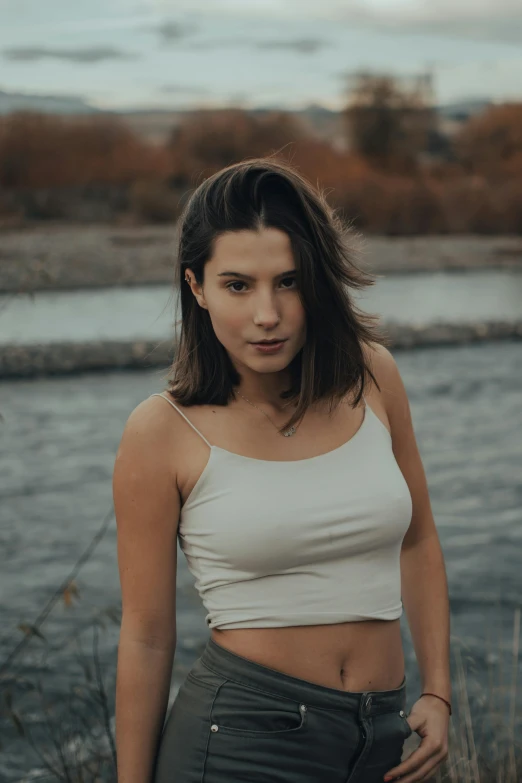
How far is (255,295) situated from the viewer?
1.55m

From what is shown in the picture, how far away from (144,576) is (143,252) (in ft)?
106

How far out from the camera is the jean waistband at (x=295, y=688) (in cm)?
151

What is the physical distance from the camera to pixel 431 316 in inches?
A: 787

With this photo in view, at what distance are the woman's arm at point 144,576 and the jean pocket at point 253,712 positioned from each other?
13cm

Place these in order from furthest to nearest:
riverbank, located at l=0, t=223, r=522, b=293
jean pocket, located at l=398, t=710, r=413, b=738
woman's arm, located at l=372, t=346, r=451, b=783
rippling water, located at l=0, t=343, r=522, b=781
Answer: riverbank, located at l=0, t=223, r=522, b=293
rippling water, located at l=0, t=343, r=522, b=781
woman's arm, located at l=372, t=346, r=451, b=783
jean pocket, located at l=398, t=710, r=413, b=738

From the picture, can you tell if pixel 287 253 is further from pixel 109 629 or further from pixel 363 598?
pixel 109 629

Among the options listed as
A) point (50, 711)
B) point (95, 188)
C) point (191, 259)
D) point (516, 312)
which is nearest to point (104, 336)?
point (516, 312)

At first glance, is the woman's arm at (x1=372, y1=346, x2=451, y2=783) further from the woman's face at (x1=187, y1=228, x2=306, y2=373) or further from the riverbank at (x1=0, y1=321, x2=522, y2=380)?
the riverbank at (x1=0, y1=321, x2=522, y2=380)

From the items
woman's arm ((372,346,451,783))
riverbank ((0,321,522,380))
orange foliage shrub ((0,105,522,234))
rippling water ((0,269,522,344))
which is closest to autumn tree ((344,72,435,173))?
orange foliage shrub ((0,105,522,234))

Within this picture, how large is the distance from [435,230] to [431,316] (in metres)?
24.4

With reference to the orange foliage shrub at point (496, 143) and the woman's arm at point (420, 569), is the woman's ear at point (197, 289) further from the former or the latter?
the orange foliage shrub at point (496, 143)

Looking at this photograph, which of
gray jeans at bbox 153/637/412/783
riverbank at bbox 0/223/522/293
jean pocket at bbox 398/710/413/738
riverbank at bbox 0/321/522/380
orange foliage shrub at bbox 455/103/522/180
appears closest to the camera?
gray jeans at bbox 153/637/412/783

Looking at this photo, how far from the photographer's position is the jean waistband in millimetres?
1508

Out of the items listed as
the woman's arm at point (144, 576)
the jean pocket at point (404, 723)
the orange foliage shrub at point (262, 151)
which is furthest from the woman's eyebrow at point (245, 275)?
the orange foliage shrub at point (262, 151)
